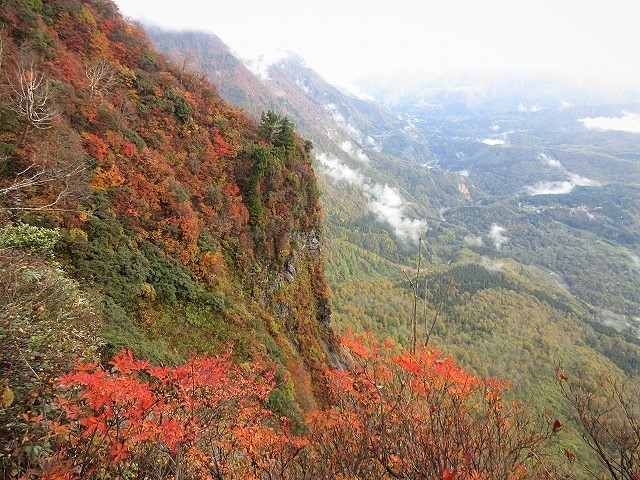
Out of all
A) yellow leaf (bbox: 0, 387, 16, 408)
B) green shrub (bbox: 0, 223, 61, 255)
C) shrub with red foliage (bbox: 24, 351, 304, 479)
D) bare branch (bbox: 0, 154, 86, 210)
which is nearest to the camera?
yellow leaf (bbox: 0, 387, 16, 408)

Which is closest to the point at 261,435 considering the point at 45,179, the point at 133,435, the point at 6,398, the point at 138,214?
the point at 133,435

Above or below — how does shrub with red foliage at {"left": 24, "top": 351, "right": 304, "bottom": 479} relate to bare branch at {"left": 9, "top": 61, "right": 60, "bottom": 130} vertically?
below

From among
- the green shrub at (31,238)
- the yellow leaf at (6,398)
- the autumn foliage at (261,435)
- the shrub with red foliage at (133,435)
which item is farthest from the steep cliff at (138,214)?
the autumn foliage at (261,435)

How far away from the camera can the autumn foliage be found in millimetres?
7066

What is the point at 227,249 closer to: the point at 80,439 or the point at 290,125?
the point at 290,125

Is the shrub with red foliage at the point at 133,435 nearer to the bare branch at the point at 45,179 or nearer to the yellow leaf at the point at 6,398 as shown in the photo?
the yellow leaf at the point at 6,398

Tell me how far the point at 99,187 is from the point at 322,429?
19007 millimetres

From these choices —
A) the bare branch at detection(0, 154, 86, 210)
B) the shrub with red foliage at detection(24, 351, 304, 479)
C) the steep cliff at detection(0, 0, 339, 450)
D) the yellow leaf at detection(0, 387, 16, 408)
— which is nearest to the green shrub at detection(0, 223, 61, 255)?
the steep cliff at detection(0, 0, 339, 450)

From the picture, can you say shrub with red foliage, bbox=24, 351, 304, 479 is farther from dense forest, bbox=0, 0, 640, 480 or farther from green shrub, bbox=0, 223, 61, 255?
green shrub, bbox=0, 223, 61, 255

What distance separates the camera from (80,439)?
6.69m

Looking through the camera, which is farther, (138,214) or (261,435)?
(138,214)

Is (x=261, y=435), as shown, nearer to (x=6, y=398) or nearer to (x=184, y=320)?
(x=184, y=320)

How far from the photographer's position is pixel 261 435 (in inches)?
561

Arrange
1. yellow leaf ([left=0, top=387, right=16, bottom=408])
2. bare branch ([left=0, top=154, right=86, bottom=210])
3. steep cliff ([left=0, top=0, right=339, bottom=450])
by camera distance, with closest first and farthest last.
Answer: yellow leaf ([left=0, top=387, right=16, bottom=408]) < steep cliff ([left=0, top=0, right=339, bottom=450]) < bare branch ([left=0, top=154, right=86, bottom=210])
